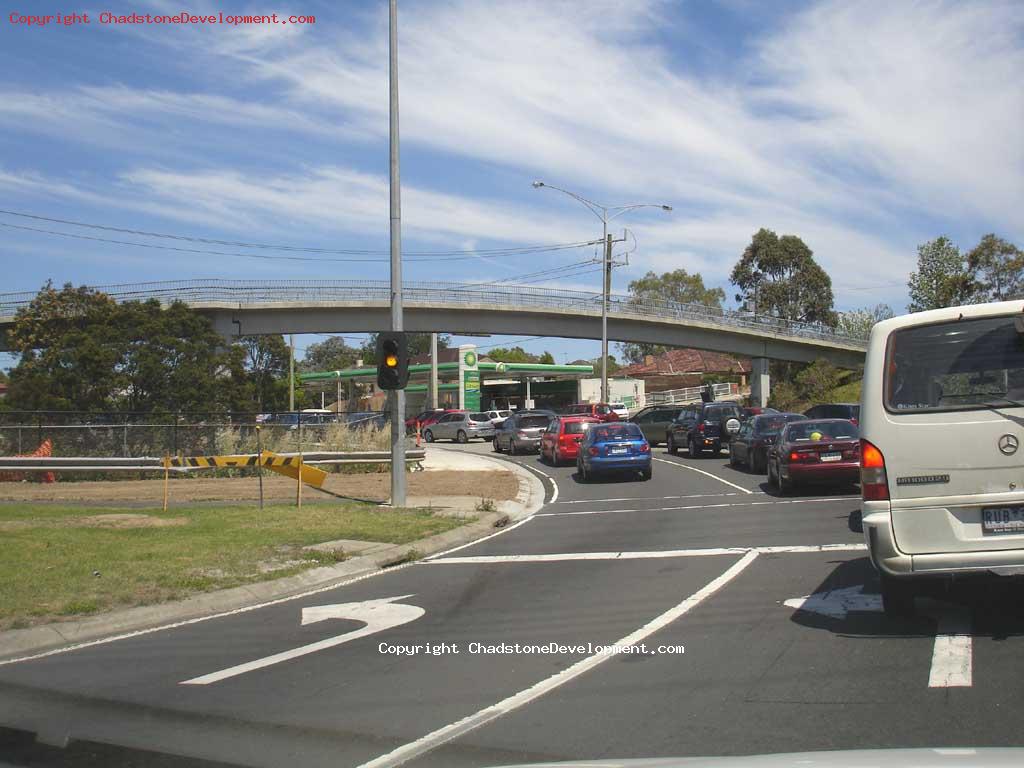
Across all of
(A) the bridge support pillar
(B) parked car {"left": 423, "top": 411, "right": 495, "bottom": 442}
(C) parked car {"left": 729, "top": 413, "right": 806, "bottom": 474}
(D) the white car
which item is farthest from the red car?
(A) the bridge support pillar

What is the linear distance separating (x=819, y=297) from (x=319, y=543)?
238 feet

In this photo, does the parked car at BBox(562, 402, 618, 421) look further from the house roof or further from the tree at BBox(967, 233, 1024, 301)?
the house roof

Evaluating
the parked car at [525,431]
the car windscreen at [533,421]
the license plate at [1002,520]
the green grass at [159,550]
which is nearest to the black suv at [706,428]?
the parked car at [525,431]

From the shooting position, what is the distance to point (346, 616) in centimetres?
929

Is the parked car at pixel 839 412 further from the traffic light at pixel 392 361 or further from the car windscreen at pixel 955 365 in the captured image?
the car windscreen at pixel 955 365

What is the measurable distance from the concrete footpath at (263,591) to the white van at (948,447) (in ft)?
21.2

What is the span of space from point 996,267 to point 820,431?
148ft

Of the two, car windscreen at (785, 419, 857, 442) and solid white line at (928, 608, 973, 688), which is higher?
car windscreen at (785, 419, 857, 442)

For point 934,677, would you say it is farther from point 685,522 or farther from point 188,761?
point 685,522

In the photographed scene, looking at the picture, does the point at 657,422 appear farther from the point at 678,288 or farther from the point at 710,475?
the point at 678,288

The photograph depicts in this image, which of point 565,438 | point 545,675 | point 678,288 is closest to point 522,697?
point 545,675

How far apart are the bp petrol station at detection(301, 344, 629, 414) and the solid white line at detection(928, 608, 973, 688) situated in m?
67.4

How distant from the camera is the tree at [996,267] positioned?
2215 inches

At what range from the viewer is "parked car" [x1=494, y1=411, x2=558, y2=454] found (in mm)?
37438
